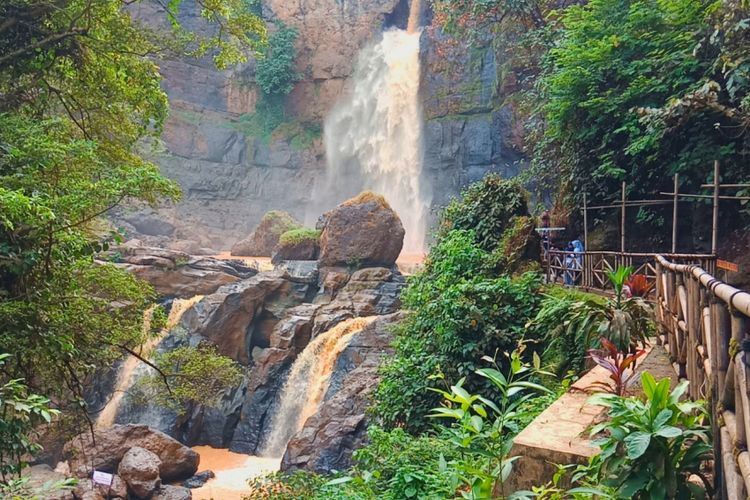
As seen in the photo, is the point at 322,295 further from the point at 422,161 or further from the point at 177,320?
the point at 422,161

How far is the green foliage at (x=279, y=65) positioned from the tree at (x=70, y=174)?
23.3 metres

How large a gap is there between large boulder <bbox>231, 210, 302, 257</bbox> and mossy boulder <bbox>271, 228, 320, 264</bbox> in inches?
165

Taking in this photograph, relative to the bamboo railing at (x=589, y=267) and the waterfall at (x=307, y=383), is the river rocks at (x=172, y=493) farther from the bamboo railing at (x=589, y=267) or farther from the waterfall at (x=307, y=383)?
the bamboo railing at (x=589, y=267)

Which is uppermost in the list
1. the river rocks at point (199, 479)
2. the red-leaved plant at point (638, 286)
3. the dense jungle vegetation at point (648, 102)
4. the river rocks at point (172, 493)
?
the dense jungle vegetation at point (648, 102)

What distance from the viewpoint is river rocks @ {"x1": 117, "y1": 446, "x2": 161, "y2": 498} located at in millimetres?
10773

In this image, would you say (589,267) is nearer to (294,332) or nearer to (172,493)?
(294,332)

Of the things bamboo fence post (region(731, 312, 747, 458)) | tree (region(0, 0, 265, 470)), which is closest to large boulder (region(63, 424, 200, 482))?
tree (region(0, 0, 265, 470))

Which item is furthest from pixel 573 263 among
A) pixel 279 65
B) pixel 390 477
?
pixel 279 65

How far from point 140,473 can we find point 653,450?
Result: 10773mm

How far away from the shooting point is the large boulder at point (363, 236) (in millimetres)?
19312

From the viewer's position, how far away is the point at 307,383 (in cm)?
1517

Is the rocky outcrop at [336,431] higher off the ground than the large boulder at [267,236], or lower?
lower

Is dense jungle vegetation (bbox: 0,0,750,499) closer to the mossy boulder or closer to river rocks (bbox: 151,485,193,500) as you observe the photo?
river rocks (bbox: 151,485,193,500)

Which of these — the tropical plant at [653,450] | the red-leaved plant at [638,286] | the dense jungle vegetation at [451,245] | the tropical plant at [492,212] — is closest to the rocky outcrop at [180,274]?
the dense jungle vegetation at [451,245]
